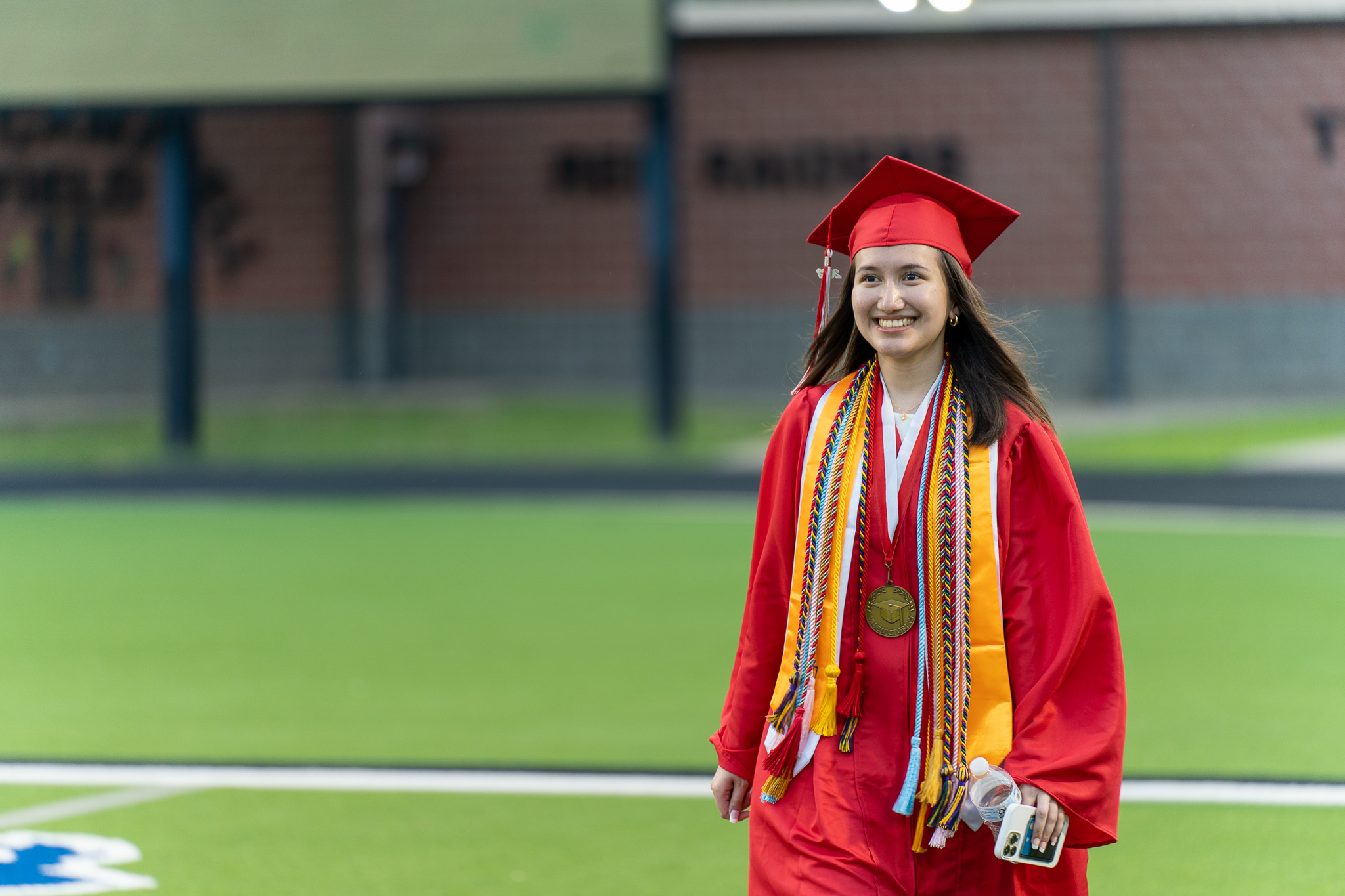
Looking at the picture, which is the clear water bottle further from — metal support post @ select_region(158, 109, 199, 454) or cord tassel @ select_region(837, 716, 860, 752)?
metal support post @ select_region(158, 109, 199, 454)

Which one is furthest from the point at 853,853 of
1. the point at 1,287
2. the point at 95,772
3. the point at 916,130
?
the point at 1,287

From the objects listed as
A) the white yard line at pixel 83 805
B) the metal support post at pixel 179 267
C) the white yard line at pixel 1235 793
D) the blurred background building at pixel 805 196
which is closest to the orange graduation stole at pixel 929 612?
the white yard line at pixel 1235 793

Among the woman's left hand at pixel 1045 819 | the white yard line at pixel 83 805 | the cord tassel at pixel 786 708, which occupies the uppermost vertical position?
the cord tassel at pixel 786 708

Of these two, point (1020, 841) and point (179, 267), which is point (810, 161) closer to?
point (179, 267)

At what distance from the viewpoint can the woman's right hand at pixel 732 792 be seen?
119 inches

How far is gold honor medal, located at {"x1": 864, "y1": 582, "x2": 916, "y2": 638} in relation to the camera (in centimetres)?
287

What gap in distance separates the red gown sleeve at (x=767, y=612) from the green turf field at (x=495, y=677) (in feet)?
5.20

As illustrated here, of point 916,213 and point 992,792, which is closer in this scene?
point 992,792

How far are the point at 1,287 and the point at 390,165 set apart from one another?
6.07 m

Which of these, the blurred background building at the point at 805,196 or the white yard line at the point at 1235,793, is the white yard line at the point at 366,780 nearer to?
the white yard line at the point at 1235,793

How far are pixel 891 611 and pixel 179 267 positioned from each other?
1721cm

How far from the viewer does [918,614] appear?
2.87 meters

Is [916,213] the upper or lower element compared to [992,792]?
upper

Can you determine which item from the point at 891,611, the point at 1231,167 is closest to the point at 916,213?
the point at 891,611
